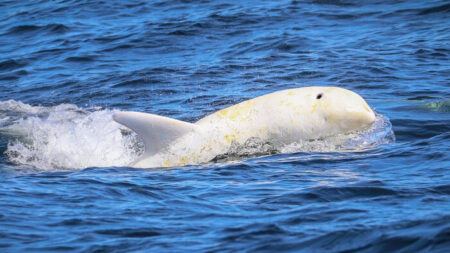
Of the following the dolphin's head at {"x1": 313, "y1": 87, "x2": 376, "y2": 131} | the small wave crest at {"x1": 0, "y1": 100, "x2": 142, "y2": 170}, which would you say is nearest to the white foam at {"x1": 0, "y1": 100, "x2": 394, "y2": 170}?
the small wave crest at {"x1": 0, "y1": 100, "x2": 142, "y2": 170}

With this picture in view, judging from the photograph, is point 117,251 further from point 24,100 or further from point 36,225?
point 24,100

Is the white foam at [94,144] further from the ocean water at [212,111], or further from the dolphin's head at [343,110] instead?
the dolphin's head at [343,110]

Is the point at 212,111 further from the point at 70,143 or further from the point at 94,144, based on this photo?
the point at 70,143

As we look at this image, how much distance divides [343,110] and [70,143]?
184 inches

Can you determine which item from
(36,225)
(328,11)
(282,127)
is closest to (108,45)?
(328,11)

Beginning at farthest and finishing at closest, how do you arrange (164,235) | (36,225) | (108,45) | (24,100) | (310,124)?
(108,45), (24,100), (310,124), (36,225), (164,235)

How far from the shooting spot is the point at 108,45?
850 inches

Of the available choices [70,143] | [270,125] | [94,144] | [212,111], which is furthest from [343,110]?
[70,143]

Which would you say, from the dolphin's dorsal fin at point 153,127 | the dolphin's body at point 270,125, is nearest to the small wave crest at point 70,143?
the dolphin's dorsal fin at point 153,127

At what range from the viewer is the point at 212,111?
13.9 m

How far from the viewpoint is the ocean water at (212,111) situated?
6.21 metres

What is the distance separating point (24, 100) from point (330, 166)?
10221 millimetres

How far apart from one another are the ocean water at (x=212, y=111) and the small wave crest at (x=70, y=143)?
0.14ft

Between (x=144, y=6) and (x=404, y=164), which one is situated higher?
(x=144, y=6)
